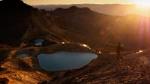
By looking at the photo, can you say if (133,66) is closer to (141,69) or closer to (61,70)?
(141,69)

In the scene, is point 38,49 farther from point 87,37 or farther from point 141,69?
point 87,37

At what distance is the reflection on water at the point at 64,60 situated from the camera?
6006cm

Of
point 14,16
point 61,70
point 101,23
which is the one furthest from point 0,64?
point 101,23

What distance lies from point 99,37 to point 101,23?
99.9 ft

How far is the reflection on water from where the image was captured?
2365 inches

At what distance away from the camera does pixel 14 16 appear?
123812 millimetres

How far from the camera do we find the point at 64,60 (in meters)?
63.2

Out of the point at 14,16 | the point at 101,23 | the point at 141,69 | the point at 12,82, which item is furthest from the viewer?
the point at 101,23

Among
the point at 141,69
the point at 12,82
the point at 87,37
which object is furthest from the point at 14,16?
the point at 141,69

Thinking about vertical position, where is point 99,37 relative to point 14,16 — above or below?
below

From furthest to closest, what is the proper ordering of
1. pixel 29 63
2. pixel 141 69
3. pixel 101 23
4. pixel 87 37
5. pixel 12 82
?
1. pixel 101 23
2. pixel 87 37
3. pixel 29 63
4. pixel 12 82
5. pixel 141 69

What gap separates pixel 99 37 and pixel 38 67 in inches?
3154

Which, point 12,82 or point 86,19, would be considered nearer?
point 12,82

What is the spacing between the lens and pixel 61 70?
193 feet
